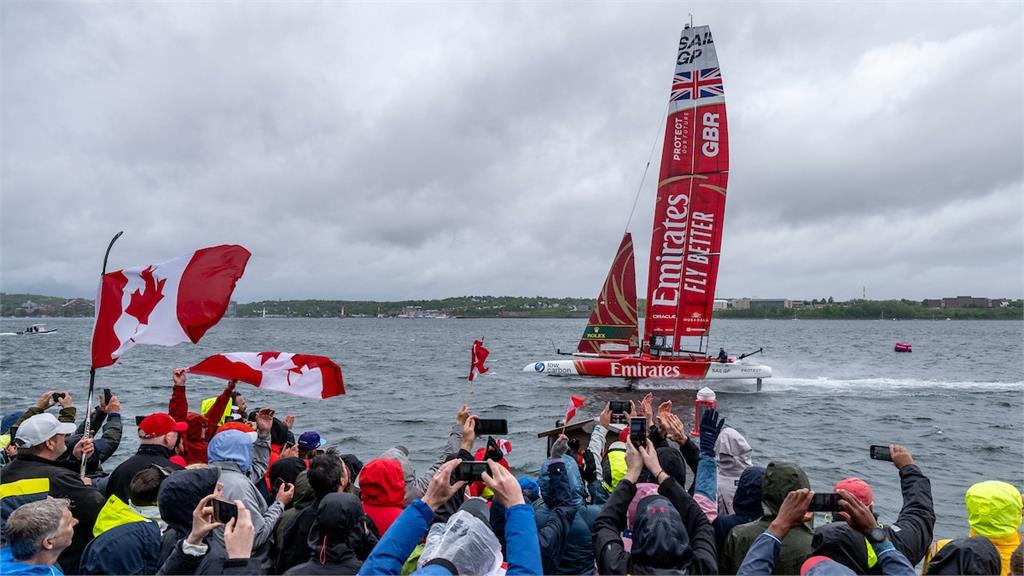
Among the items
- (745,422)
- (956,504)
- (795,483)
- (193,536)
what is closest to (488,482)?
(193,536)

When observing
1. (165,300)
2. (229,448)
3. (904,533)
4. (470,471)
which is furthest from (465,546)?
(165,300)

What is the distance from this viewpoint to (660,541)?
2.79 meters

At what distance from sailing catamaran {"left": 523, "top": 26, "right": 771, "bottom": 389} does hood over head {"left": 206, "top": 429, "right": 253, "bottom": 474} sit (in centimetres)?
2008

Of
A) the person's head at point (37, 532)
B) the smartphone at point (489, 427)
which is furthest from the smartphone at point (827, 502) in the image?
the person's head at point (37, 532)

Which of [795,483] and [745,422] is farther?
[745,422]

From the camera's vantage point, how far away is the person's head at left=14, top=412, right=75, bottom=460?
13.8 feet

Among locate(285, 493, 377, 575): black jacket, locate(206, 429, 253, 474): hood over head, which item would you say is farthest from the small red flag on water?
locate(285, 493, 377, 575): black jacket

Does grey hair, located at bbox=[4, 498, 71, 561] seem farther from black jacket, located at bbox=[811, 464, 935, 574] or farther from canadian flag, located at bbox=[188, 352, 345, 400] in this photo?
canadian flag, located at bbox=[188, 352, 345, 400]

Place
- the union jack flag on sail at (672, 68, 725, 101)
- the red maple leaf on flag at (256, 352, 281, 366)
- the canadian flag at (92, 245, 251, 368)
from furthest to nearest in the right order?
1. the union jack flag on sail at (672, 68, 725, 101)
2. the red maple leaf on flag at (256, 352, 281, 366)
3. the canadian flag at (92, 245, 251, 368)

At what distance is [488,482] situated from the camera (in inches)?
103

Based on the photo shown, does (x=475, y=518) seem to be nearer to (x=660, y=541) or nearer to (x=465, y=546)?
(x=465, y=546)

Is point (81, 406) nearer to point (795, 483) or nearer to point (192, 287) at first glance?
point (192, 287)

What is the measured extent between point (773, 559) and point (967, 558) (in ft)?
4.12

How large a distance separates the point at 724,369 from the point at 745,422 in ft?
19.1
